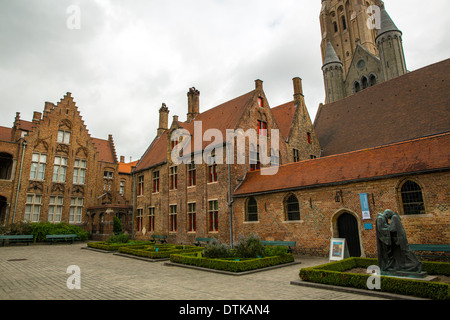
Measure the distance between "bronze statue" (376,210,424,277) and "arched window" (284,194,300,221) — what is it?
7699mm

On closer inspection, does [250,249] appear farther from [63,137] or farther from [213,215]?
[63,137]

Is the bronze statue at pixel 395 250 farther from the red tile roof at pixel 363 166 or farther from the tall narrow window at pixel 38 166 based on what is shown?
Answer: the tall narrow window at pixel 38 166

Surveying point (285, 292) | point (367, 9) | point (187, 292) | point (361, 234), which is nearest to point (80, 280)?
point (187, 292)

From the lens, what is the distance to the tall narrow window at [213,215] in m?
21.0

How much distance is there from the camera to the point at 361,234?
552 inches

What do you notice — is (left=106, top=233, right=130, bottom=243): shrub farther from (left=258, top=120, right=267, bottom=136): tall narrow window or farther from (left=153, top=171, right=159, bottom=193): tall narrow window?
(left=258, top=120, right=267, bottom=136): tall narrow window

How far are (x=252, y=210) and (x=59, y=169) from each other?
926 inches

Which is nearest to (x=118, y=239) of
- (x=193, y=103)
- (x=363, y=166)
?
(x=193, y=103)

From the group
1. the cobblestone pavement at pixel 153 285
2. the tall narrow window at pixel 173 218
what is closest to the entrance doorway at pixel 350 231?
the cobblestone pavement at pixel 153 285

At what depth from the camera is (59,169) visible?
1236 inches

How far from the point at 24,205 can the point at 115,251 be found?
15055mm

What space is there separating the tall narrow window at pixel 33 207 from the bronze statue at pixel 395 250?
102 feet

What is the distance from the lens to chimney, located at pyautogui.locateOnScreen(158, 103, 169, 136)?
34.6 m

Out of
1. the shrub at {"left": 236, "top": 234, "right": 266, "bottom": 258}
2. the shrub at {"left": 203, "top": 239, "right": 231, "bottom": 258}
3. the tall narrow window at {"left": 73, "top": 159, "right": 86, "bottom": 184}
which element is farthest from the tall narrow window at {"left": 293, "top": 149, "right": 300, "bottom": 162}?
the tall narrow window at {"left": 73, "top": 159, "right": 86, "bottom": 184}
